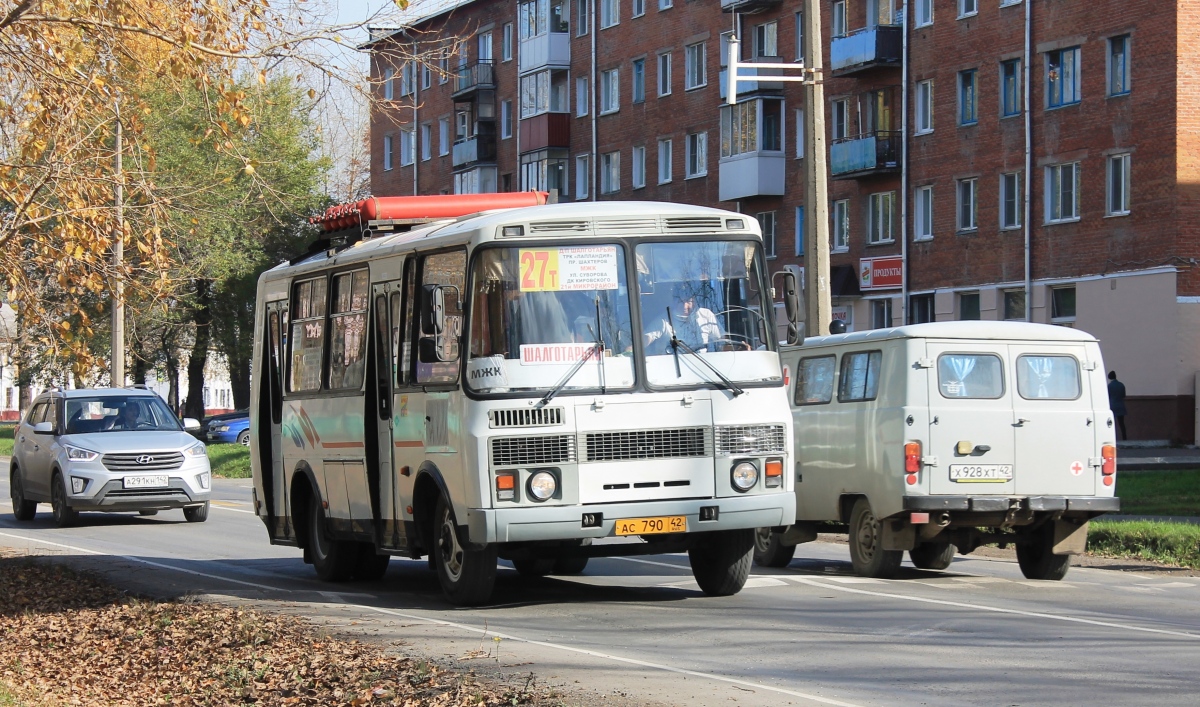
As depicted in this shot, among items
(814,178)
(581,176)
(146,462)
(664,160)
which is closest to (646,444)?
(814,178)

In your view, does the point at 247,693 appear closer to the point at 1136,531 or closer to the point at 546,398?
the point at 546,398

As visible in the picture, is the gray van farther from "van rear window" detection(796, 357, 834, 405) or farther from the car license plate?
the car license plate

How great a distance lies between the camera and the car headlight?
23531 mm

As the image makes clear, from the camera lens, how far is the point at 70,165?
1300 centimetres

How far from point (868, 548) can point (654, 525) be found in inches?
157

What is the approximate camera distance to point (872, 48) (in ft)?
160

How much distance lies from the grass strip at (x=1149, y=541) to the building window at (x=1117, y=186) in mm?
22903

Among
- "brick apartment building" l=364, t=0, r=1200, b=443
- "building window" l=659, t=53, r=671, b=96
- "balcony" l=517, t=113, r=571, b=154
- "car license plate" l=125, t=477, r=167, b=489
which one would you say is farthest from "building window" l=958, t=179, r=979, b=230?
"car license plate" l=125, t=477, r=167, b=489

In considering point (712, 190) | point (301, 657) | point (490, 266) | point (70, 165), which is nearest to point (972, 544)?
point (490, 266)

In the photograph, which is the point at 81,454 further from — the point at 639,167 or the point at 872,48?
the point at 639,167

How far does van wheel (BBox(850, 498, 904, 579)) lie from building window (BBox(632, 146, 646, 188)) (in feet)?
150

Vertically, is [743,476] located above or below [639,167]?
below

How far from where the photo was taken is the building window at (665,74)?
59500 mm

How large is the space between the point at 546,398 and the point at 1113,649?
159 inches
